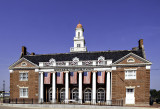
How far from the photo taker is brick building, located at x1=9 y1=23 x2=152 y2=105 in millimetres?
28469

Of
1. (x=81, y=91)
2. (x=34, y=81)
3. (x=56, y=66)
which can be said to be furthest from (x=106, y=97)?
(x=34, y=81)

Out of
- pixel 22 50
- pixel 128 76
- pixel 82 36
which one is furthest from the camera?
pixel 82 36

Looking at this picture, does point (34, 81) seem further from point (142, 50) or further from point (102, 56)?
point (142, 50)

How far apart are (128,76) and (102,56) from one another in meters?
6.12

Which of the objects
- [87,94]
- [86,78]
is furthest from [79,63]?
[87,94]

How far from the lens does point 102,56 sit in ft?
104

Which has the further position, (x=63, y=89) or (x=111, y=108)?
(x=63, y=89)

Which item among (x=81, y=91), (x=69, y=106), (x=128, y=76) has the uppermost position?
(x=128, y=76)

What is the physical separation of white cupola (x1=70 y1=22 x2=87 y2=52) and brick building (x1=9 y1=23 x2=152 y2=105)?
16.9 meters

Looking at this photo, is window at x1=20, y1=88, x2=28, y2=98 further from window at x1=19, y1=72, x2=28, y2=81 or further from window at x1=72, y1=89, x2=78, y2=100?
window at x1=72, y1=89, x2=78, y2=100

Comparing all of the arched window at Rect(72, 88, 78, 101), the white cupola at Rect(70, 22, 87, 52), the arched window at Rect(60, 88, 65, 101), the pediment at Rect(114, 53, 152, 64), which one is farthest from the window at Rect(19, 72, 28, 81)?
the white cupola at Rect(70, 22, 87, 52)

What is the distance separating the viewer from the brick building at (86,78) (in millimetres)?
28469

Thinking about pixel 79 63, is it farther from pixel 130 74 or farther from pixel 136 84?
pixel 136 84

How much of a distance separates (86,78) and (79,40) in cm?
2392
